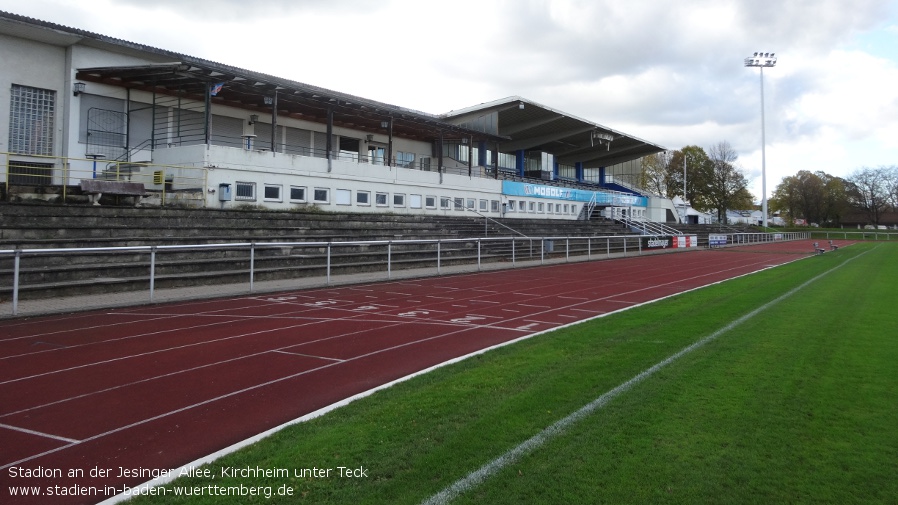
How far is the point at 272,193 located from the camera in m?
25.4

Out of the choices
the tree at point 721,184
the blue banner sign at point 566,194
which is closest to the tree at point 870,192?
the tree at point 721,184

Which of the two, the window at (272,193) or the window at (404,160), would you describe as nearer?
the window at (272,193)

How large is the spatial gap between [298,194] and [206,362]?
20.0 meters

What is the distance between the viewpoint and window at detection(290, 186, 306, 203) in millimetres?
26344

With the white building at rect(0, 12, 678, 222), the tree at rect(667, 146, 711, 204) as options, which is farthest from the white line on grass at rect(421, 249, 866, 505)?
the tree at rect(667, 146, 711, 204)

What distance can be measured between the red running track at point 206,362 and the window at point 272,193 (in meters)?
11.4

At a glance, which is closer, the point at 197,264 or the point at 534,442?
the point at 534,442

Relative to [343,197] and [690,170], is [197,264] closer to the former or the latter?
[343,197]

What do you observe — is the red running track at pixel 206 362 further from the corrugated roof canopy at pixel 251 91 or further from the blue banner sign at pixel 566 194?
the blue banner sign at pixel 566 194

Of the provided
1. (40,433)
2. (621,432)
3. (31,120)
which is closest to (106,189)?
(31,120)

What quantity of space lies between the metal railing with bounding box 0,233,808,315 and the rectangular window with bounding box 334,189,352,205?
21.3 feet

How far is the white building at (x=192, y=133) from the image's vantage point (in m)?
21.5

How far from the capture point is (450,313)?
1184cm

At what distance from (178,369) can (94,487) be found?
3427 mm
